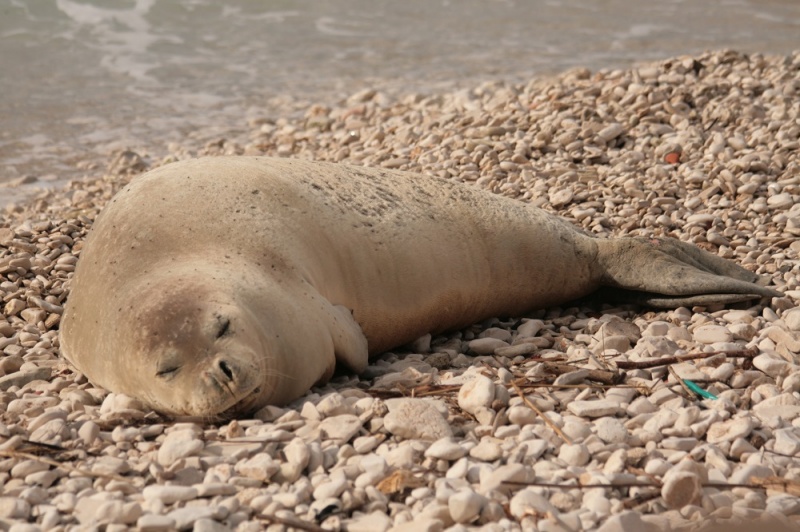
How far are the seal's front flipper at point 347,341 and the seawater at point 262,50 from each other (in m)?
4.55

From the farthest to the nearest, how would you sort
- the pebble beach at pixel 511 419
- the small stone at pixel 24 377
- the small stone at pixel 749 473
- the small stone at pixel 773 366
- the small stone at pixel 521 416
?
the small stone at pixel 24 377
the small stone at pixel 773 366
the small stone at pixel 521 416
the small stone at pixel 749 473
the pebble beach at pixel 511 419

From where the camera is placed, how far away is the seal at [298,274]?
11.0 feet

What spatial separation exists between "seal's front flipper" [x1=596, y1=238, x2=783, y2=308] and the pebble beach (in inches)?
2.8

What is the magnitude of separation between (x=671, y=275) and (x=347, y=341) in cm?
166

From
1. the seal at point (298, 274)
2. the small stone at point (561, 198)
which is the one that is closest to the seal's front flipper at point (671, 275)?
the seal at point (298, 274)

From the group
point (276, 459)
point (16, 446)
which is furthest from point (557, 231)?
point (16, 446)

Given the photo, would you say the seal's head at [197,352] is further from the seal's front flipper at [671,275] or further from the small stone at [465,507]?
the seal's front flipper at [671,275]

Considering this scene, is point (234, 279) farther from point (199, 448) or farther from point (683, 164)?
point (683, 164)

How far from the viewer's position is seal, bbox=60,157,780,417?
3357 mm

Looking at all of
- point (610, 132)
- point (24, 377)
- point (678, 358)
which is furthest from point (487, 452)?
point (610, 132)

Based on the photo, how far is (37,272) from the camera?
211 inches

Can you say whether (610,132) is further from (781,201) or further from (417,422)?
(417,422)

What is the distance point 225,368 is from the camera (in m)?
3.23

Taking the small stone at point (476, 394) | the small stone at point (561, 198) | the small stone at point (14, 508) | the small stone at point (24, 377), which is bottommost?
the small stone at point (24, 377)
